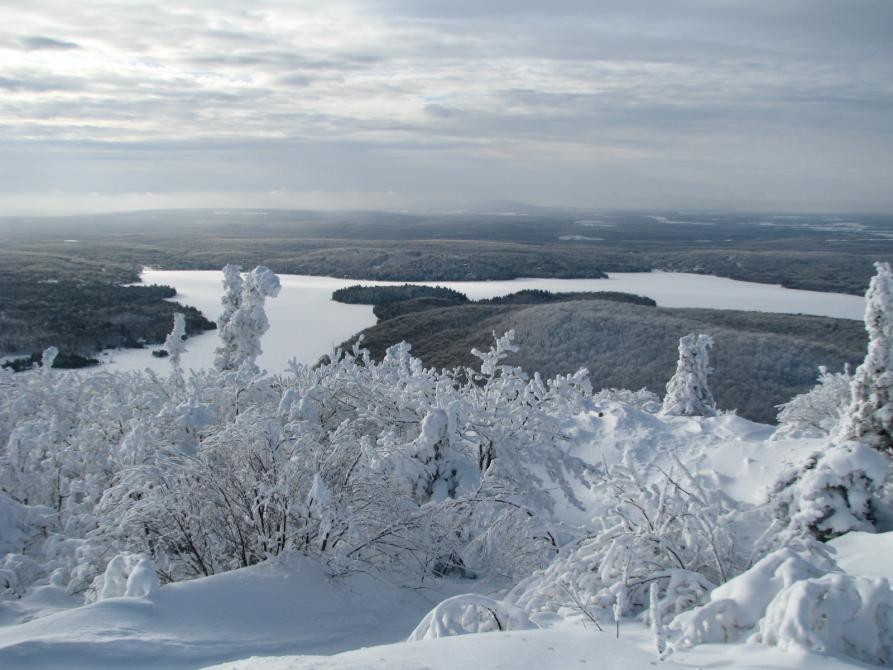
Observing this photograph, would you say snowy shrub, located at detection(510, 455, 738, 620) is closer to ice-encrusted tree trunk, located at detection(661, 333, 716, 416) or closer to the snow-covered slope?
the snow-covered slope

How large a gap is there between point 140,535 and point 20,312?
42.0 m

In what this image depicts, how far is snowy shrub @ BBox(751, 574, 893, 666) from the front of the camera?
3408mm

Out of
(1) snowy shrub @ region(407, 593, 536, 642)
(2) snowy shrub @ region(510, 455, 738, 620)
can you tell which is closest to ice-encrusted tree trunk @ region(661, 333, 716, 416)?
(2) snowy shrub @ region(510, 455, 738, 620)

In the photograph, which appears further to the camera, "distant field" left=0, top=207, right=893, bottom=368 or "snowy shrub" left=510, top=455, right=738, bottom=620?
"distant field" left=0, top=207, right=893, bottom=368

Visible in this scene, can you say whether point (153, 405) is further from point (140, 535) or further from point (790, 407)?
point (790, 407)

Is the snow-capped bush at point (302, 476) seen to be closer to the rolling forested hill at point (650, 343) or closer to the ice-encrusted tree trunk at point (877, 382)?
the ice-encrusted tree trunk at point (877, 382)

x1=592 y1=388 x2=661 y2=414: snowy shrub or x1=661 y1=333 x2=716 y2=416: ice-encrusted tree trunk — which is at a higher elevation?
x1=661 y1=333 x2=716 y2=416: ice-encrusted tree trunk

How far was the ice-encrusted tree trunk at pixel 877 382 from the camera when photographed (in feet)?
28.6

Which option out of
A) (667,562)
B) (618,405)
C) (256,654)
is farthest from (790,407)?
(256,654)

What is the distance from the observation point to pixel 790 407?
17688 mm

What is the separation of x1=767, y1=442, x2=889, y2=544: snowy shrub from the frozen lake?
7.89 m

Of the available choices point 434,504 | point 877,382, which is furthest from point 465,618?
point 877,382

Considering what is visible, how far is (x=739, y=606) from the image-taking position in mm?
3838

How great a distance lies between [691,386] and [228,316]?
13.2m
